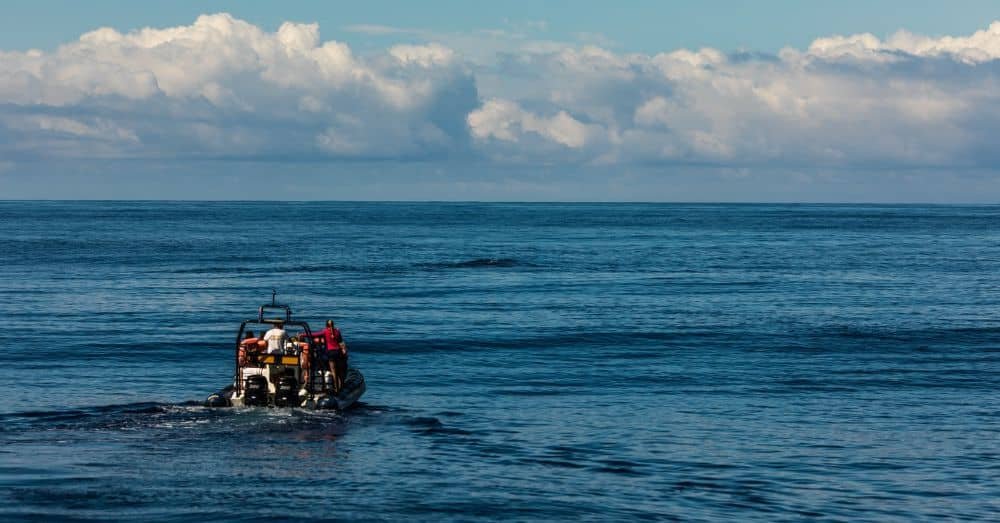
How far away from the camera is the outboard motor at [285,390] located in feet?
104

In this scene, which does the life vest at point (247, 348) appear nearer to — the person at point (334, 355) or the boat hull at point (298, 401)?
the boat hull at point (298, 401)

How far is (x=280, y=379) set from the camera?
104ft

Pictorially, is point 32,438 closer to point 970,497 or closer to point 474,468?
point 474,468

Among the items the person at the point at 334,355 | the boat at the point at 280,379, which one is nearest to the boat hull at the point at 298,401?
the boat at the point at 280,379

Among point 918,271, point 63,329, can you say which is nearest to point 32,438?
point 63,329

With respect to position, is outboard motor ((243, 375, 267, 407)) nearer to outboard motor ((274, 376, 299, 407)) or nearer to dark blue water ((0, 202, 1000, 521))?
outboard motor ((274, 376, 299, 407))

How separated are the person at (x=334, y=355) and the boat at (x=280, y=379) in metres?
0.16

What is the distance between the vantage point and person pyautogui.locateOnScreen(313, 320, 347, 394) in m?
32.3

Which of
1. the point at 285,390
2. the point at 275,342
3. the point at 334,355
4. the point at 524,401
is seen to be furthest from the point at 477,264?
the point at 285,390

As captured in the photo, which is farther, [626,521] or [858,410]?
[858,410]

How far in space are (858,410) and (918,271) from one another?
178ft

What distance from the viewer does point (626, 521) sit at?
2238 cm

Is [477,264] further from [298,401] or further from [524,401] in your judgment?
[298,401]

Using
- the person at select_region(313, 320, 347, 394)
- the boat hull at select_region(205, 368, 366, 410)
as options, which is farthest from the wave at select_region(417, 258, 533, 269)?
the boat hull at select_region(205, 368, 366, 410)
